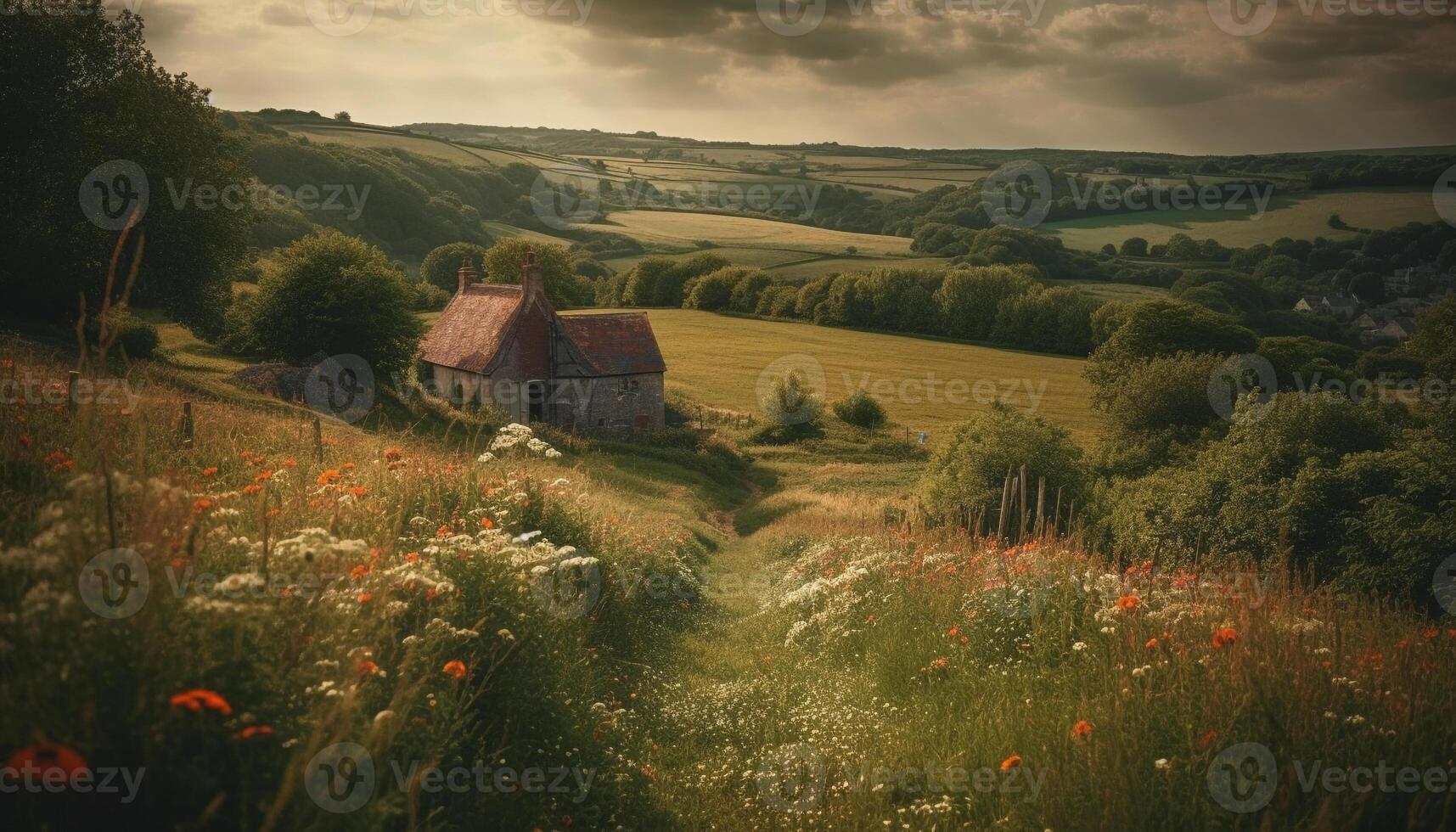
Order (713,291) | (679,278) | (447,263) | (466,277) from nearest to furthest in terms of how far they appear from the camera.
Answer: (466,277)
(447,263)
(713,291)
(679,278)

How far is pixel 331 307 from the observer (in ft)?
128

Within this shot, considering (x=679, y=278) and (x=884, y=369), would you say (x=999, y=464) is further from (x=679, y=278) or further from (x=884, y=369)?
(x=679, y=278)

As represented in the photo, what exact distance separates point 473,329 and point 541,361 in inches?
188

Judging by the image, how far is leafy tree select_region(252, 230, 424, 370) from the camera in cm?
3891

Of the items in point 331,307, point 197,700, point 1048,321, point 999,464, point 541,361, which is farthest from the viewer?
point 1048,321

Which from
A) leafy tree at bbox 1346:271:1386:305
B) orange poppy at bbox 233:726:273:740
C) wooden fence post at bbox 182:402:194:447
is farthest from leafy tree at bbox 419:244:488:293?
orange poppy at bbox 233:726:273:740

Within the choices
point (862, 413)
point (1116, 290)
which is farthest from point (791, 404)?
point (1116, 290)

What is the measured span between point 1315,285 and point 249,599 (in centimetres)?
11335

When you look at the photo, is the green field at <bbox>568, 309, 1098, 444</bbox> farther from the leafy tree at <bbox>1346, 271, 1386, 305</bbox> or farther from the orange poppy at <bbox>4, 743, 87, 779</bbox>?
the orange poppy at <bbox>4, 743, 87, 779</bbox>

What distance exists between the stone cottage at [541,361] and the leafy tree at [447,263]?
4445 cm

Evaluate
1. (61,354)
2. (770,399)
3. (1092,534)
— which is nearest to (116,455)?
(61,354)

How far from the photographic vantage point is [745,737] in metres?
8.12

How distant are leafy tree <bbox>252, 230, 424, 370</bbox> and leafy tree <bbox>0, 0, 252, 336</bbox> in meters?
2.20

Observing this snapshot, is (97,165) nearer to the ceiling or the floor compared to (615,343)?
nearer to the ceiling
